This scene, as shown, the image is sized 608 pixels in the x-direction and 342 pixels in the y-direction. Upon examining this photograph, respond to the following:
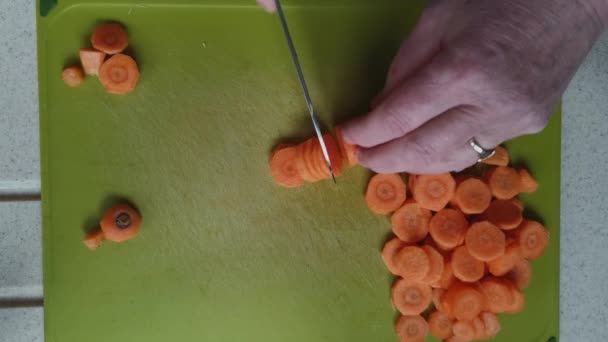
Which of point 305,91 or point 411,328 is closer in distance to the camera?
point 305,91

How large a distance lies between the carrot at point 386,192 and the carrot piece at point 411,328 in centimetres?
37

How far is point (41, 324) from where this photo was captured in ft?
5.69

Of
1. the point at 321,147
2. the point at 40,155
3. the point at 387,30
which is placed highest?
the point at 387,30

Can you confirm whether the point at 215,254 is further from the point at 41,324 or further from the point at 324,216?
the point at 41,324

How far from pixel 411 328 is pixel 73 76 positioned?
1.32 meters

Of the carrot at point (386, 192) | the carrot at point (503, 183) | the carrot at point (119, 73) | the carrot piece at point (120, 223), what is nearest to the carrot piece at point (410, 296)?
the carrot at point (386, 192)

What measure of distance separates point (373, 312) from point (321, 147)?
0.59 m

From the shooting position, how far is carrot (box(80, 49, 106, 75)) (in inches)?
62.6

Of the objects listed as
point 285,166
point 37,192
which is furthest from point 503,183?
point 37,192

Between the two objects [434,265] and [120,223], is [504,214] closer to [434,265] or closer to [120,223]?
[434,265]

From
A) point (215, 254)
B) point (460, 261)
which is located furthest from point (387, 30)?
point (215, 254)

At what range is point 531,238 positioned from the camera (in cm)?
170

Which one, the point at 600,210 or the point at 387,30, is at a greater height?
the point at 387,30

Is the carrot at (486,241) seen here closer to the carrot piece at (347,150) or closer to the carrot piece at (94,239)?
the carrot piece at (347,150)
